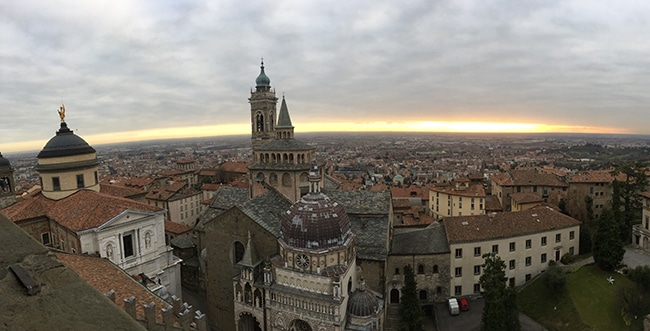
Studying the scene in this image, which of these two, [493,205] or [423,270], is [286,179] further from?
[493,205]

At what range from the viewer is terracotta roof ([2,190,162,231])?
2675 centimetres

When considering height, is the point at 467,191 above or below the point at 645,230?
above

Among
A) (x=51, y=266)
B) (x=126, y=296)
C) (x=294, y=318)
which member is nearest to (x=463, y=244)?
(x=294, y=318)

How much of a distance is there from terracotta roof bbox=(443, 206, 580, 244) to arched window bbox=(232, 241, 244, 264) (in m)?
19.8

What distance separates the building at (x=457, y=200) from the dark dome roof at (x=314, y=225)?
35936 mm

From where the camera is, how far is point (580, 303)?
31688 mm

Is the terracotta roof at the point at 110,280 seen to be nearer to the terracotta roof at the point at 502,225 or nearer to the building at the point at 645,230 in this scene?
Answer: the terracotta roof at the point at 502,225

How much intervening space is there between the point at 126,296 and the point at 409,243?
25.9 metres

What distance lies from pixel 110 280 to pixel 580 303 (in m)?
35.5

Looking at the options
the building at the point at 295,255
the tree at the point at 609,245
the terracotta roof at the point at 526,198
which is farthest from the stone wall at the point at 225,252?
the terracotta roof at the point at 526,198

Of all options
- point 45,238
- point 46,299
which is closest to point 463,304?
point 45,238

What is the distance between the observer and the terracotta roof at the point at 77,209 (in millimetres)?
26753

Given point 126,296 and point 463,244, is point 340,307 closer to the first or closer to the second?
point 126,296

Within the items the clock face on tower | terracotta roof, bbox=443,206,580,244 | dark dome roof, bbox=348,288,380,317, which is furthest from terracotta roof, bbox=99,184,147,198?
terracotta roof, bbox=443,206,580,244
